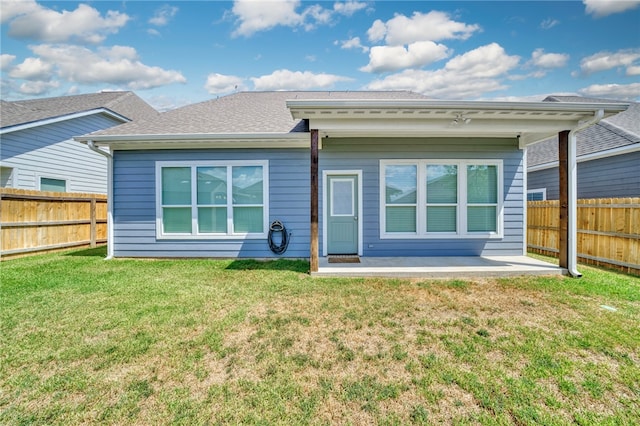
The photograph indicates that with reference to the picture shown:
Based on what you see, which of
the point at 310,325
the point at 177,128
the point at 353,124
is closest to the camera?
the point at 310,325

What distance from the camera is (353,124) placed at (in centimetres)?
518

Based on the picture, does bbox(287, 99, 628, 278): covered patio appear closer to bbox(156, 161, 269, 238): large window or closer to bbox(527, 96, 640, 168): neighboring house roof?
bbox(156, 161, 269, 238): large window

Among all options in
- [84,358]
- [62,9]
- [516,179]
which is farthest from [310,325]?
[62,9]

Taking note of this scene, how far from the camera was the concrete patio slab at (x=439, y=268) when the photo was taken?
5324 millimetres

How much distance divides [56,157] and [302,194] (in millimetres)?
9149

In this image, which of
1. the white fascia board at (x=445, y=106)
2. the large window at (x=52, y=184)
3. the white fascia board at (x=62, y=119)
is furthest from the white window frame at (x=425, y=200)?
the large window at (x=52, y=184)

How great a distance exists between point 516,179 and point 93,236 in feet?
38.2

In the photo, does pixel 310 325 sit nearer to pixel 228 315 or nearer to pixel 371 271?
pixel 228 315

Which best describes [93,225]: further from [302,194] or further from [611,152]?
[611,152]

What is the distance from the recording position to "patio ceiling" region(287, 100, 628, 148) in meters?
4.70

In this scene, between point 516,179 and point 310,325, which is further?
point 516,179

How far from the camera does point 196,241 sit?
22.5ft

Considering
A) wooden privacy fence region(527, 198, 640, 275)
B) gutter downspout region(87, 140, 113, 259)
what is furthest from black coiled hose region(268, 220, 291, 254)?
wooden privacy fence region(527, 198, 640, 275)

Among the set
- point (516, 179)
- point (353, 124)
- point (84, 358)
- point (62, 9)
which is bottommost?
point (84, 358)
